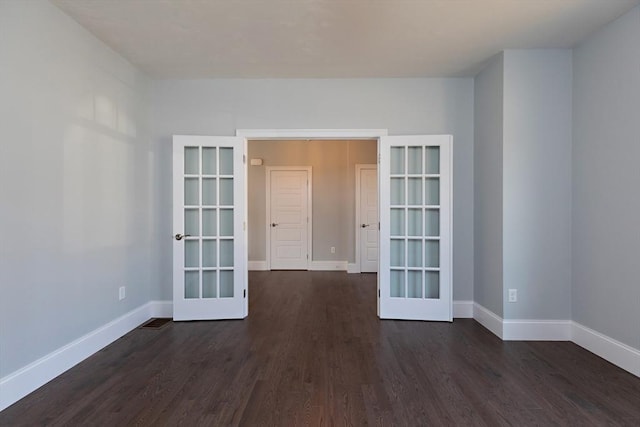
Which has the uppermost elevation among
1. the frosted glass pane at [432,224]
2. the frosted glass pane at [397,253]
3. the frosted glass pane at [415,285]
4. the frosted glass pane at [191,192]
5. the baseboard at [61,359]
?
the frosted glass pane at [191,192]

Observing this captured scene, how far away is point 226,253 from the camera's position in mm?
4090

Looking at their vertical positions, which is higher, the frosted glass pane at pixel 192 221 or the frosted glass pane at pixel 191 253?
the frosted glass pane at pixel 192 221

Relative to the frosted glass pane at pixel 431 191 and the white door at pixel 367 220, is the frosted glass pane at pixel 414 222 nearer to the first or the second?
the frosted glass pane at pixel 431 191

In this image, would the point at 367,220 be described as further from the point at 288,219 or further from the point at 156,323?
the point at 156,323

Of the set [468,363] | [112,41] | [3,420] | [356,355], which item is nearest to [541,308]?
[468,363]

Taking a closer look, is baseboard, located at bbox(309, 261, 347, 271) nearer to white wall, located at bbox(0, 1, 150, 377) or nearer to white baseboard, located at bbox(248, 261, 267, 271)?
white baseboard, located at bbox(248, 261, 267, 271)

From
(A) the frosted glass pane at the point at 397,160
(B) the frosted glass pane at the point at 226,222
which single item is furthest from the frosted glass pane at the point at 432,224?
(B) the frosted glass pane at the point at 226,222

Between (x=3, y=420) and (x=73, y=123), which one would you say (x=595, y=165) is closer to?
(x=73, y=123)

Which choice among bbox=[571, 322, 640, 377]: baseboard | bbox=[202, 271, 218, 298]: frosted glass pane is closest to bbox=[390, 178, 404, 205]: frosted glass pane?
bbox=[571, 322, 640, 377]: baseboard

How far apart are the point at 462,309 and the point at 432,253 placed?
2.46ft

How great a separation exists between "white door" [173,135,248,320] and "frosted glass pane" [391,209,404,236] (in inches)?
69.4

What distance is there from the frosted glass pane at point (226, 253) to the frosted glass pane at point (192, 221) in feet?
1.06

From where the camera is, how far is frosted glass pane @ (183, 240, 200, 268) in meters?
4.02

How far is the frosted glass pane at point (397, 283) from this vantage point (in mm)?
4082
